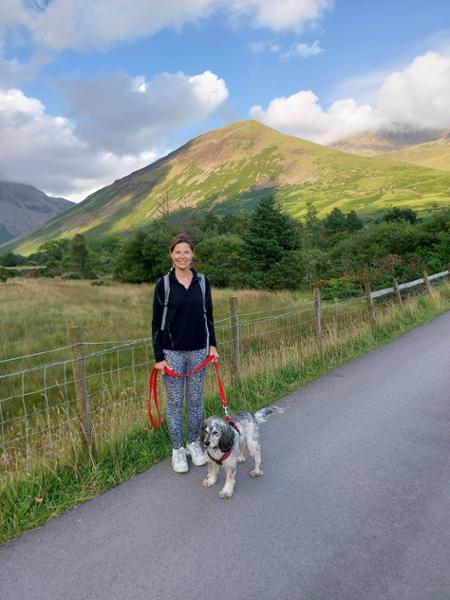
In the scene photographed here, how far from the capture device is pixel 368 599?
255cm

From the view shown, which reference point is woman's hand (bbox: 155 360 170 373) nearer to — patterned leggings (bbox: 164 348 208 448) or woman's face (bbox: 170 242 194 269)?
patterned leggings (bbox: 164 348 208 448)

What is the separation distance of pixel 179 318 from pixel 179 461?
146cm

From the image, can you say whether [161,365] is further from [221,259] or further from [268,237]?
[221,259]

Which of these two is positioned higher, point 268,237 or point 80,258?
point 80,258

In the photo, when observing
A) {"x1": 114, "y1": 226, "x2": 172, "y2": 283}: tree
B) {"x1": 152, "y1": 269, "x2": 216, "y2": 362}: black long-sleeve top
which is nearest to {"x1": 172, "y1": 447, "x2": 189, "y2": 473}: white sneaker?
{"x1": 152, "y1": 269, "x2": 216, "y2": 362}: black long-sleeve top

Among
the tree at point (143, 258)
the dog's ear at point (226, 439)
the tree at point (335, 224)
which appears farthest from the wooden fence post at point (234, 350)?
the tree at point (335, 224)

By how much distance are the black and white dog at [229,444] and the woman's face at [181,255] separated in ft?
4.77

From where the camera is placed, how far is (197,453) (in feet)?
14.3

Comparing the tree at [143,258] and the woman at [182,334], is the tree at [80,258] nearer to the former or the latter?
the tree at [143,258]

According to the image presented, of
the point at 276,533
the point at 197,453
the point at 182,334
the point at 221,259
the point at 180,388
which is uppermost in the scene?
the point at 221,259

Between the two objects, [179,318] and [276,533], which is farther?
[179,318]

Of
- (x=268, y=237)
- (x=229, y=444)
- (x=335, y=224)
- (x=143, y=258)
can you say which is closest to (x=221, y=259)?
(x=268, y=237)

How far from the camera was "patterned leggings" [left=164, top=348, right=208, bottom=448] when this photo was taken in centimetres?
421

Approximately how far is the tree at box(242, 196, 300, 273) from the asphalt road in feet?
86.0
